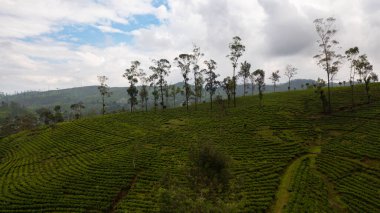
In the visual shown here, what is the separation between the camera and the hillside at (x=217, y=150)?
2030 inches

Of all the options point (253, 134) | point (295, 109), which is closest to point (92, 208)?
point (253, 134)

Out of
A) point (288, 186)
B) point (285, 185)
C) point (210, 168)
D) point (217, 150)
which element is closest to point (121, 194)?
point (210, 168)

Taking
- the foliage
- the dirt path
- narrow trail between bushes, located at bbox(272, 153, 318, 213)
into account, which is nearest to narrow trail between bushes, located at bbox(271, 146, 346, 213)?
narrow trail between bushes, located at bbox(272, 153, 318, 213)

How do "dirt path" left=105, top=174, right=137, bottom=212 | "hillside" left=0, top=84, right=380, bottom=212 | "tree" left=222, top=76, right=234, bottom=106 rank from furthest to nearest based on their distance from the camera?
"tree" left=222, top=76, right=234, bottom=106, "dirt path" left=105, top=174, right=137, bottom=212, "hillside" left=0, top=84, right=380, bottom=212

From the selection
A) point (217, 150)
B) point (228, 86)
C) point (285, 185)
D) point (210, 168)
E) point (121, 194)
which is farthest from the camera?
point (228, 86)

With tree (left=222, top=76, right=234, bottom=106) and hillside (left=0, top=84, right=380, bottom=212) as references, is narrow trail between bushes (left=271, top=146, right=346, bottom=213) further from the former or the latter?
tree (left=222, top=76, right=234, bottom=106)

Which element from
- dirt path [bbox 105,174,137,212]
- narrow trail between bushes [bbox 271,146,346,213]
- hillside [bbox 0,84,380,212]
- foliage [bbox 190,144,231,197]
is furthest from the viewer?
dirt path [bbox 105,174,137,212]

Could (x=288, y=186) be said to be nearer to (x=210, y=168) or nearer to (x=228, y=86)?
(x=210, y=168)

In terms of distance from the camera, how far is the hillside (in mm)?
51562

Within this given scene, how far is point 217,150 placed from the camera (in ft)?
153

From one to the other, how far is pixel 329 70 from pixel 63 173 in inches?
3377

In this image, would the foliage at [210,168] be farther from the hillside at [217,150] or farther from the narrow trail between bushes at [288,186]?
the narrow trail between bushes at [288,186]

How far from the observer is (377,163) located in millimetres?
61500

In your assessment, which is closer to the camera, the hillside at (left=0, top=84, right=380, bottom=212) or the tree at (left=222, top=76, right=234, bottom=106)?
the hillside at (left=0, top=84, right=380, bottom=212)
